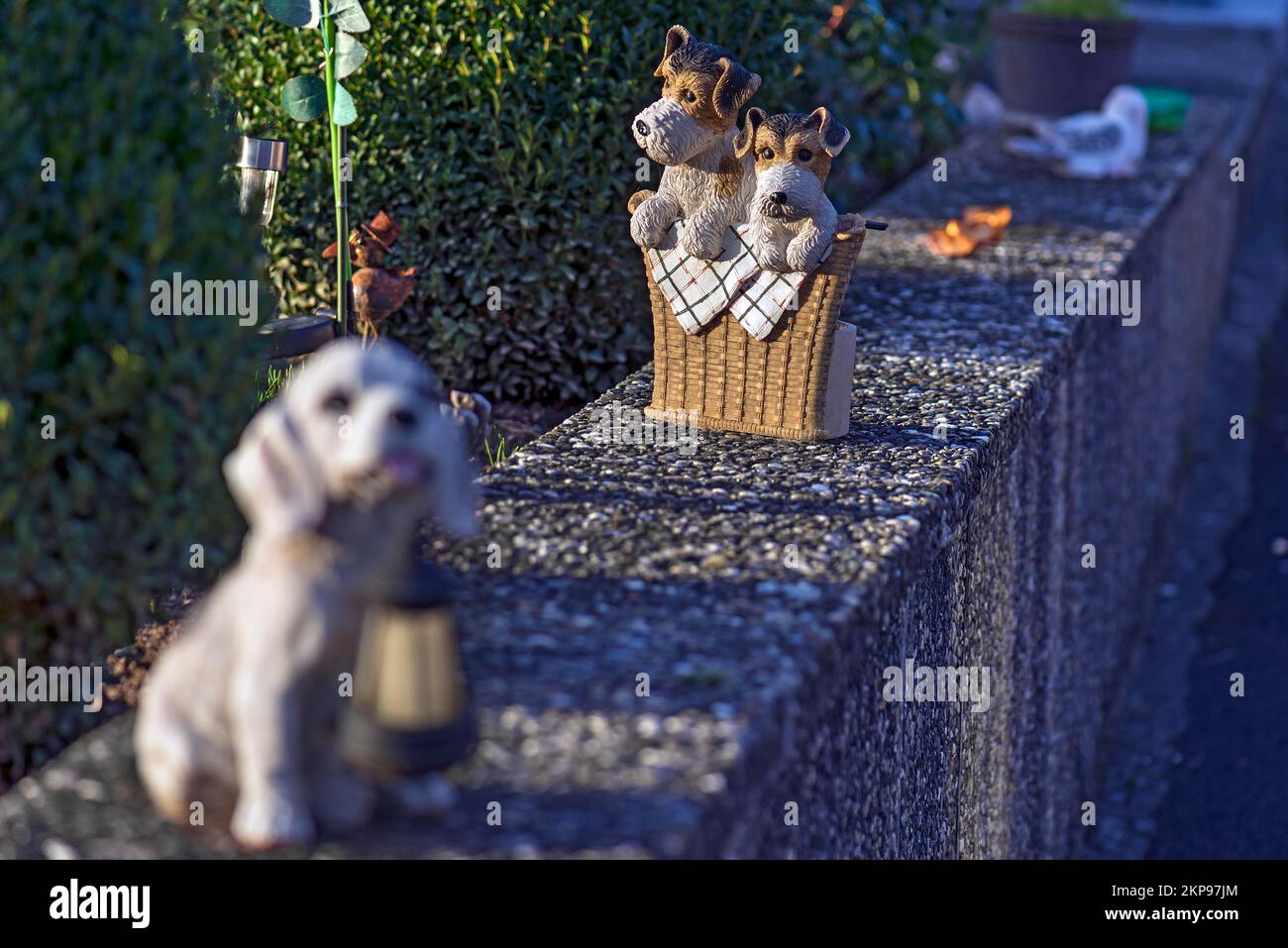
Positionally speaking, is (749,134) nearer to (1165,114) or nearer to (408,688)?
(408,688)

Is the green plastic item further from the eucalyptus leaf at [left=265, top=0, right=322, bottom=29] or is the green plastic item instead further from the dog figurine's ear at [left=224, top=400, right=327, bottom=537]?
the dog figurine's ear at [left=224, top=400, right=327, bottom=537]

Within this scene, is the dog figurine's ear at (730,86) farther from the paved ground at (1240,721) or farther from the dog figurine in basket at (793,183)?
the paved ground at (1240,721)

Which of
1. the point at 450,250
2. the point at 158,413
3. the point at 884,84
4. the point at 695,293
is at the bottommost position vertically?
the point at 158,413

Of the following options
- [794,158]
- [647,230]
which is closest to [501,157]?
[647,230]

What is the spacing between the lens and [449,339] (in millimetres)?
4074

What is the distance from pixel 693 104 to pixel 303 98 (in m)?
1.11

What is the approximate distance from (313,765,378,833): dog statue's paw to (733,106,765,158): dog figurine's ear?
5.16 ft

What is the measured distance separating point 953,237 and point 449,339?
1603 millimetres

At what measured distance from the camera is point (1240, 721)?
487 centimetres

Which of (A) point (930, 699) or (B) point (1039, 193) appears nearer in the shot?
(A) point (930, 699)

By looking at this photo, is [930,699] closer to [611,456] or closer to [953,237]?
[611,456]

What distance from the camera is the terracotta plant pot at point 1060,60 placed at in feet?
23.5
